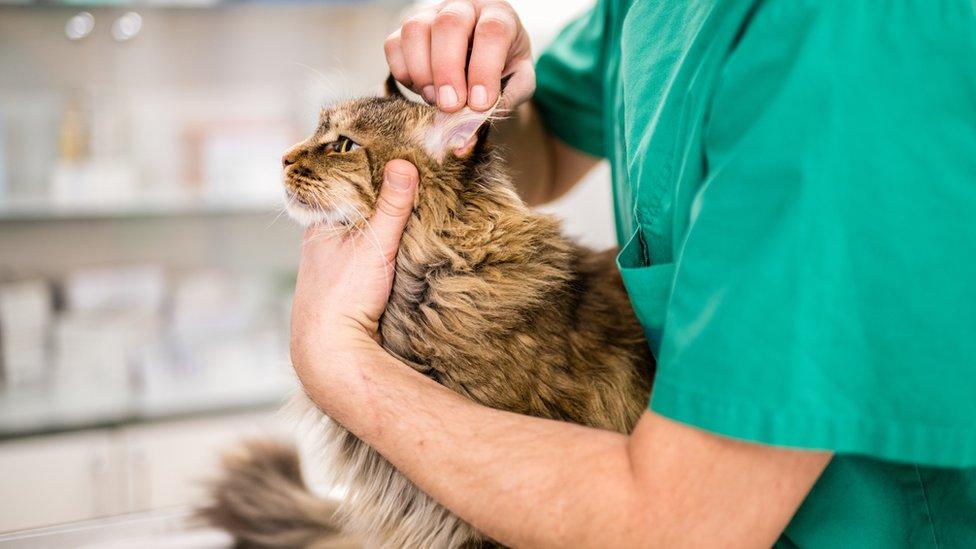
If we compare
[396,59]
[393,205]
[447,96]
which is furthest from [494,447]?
[396,59]

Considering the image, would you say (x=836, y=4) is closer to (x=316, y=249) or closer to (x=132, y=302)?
(x=316, y=249)

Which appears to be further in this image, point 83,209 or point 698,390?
point 83,209

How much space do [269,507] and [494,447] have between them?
0.53 m

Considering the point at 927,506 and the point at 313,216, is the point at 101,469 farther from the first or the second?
the point at 927,506

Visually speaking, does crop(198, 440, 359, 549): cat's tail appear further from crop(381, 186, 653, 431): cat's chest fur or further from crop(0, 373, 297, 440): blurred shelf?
crop(0, 373, 297, 440): blurred shelf

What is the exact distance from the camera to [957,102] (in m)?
0.53

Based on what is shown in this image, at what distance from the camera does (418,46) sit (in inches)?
34.7

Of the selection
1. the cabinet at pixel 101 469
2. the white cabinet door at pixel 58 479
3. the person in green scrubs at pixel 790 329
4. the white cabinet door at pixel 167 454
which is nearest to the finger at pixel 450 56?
the person in green scrubs at pixel 790 329

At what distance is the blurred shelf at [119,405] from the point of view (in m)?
2.39

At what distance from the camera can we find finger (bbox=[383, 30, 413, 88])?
0.95 meters

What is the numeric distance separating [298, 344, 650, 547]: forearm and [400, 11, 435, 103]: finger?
0.38 m

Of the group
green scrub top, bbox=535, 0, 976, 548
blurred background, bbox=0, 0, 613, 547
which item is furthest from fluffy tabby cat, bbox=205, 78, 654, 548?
blurred background, bbox=0, 0, 613, 547

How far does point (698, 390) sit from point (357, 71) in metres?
2.57

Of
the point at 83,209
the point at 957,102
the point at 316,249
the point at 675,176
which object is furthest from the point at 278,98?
the point at 957,102
